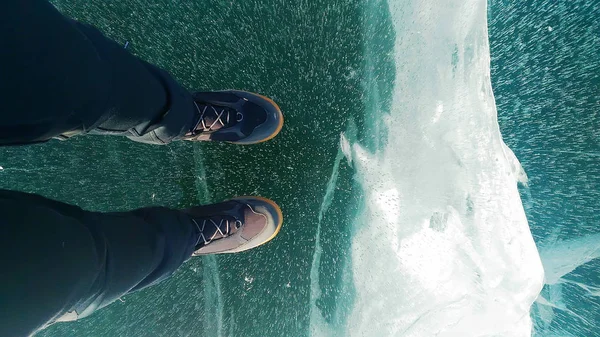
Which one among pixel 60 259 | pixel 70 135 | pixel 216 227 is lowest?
pixel 216 227

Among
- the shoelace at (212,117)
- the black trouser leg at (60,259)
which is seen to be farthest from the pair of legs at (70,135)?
the shoelace at (212,117)

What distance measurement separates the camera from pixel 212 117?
109 cm

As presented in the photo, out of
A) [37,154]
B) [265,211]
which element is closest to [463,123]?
[265,211]

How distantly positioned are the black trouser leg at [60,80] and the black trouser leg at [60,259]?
0.13 metres

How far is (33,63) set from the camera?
0.55 metres

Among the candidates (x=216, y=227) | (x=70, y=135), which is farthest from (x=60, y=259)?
(x=216, y=227)

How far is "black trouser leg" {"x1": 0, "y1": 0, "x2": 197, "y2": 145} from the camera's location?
542 mm

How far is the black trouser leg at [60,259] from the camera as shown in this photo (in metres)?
0.54

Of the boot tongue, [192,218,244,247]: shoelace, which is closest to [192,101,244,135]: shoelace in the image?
the boot tongue

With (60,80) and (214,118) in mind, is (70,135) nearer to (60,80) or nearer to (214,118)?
(60,80)

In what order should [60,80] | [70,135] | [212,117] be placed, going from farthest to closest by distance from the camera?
[212,117] → [70,135] → [60,80]

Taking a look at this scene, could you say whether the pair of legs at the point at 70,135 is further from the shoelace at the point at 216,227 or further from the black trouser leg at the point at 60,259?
the shoelace at the point at 216,227

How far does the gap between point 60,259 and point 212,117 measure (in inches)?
22.7

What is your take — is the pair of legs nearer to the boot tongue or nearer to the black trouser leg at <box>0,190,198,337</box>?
the black trouser leg at <box>0,190,198,337</box>
